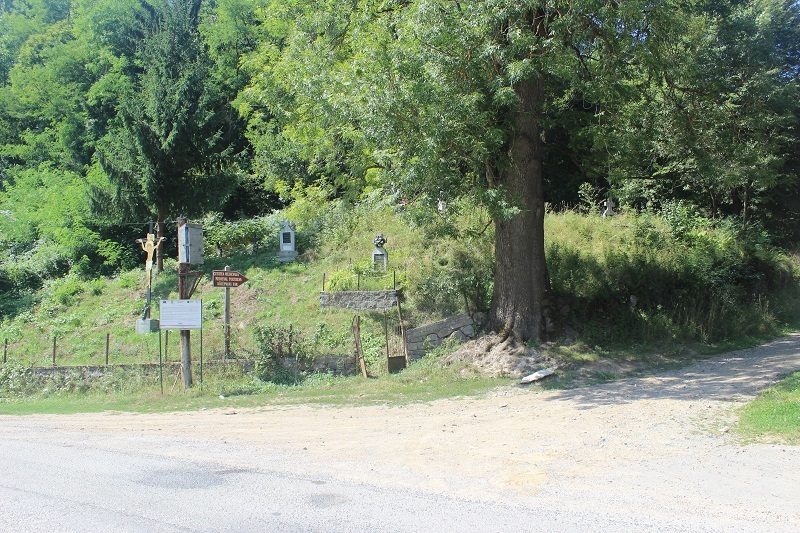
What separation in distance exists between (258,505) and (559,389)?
7.68 m

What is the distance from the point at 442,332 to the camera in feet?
53.4

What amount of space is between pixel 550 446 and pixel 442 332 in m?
7.94

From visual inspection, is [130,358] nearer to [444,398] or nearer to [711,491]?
[444,398]

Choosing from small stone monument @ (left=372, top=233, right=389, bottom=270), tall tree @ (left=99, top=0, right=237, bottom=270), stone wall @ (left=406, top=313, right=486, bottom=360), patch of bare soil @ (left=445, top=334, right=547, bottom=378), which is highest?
tall tree @ (left=99, top=0, right=237, bottom=270)

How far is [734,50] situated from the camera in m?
23.5

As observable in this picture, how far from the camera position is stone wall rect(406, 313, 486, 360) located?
16141 millimetres

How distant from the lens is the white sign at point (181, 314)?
14766 mm

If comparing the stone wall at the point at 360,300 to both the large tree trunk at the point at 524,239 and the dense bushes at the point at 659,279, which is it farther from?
the dense bushes at the point at 659,279

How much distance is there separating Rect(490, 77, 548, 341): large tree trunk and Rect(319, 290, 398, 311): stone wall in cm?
367

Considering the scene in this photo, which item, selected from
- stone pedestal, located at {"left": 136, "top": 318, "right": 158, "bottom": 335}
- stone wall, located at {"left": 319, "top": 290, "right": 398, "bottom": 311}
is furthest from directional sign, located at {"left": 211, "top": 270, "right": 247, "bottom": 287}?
stone pedestal, located at {"left": 136, "top": 318, "right": 158, "bottom": 335}

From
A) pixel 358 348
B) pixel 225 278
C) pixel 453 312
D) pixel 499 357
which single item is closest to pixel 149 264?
pixel 225 278

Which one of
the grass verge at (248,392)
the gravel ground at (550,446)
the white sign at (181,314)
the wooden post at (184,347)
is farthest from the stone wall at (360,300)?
the gravel ground at (550,446)

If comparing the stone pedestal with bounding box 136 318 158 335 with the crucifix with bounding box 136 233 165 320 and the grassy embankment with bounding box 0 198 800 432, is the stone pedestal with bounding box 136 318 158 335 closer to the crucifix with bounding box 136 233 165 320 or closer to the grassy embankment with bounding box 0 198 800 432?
the grassy embankment with bounding box 0 198 800 432

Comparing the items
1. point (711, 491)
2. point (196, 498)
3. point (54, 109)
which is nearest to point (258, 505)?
point (196, 498)
